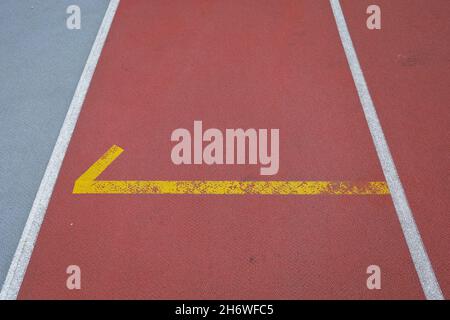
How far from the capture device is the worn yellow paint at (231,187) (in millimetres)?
4180

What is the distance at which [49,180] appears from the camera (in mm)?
4363

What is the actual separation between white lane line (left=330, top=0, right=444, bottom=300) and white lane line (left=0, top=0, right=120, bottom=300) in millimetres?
3367

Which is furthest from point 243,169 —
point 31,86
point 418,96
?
point 31,86

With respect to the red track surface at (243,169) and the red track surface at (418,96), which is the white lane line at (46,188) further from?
the red track surface at (418,96)

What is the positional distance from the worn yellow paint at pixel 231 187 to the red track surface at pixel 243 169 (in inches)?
2.9

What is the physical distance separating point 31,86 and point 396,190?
181 inches

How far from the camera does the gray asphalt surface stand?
4.26m

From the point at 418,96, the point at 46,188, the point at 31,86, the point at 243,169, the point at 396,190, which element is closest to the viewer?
the point at 396,190

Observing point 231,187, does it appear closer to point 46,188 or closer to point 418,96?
point 46,188

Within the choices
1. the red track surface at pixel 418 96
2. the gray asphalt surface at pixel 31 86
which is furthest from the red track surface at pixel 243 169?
the gray asphalt surface at pixel 31 86

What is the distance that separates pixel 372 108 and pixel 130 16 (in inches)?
157

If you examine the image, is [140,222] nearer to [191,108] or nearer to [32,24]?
[191,108]

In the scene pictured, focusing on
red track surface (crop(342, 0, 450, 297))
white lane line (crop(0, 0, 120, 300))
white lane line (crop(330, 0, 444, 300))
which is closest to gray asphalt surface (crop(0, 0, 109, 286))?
white lane line (crop(0, 0, 120, 300))

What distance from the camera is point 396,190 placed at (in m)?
4.15
